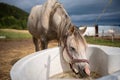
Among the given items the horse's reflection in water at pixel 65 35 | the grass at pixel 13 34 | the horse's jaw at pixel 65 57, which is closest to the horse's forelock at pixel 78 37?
the horse's reflection in water at pixel 65 35

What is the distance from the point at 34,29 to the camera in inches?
87.7

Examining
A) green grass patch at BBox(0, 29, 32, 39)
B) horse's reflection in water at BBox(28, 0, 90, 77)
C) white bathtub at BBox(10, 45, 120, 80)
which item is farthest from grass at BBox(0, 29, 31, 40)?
white bathtub at BBox(10, 45, 120, 80)

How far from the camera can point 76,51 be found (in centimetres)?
127

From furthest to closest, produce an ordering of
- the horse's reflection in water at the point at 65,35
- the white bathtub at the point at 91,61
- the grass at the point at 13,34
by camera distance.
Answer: the grass at the point at 13,34 → the horse's reflection in water at the point at 65,35 → the white bathtub at the point at 91,61

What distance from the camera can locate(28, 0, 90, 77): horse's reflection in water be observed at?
1.24 metres

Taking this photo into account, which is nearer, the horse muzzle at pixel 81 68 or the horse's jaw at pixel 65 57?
the horse muzzle at pixel 81 68

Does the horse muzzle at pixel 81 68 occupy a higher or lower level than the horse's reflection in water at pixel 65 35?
lower

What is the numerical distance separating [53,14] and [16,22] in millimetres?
4394

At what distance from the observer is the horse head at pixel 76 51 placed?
3.94 feet

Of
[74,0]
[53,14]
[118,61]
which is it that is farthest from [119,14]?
[118,61]

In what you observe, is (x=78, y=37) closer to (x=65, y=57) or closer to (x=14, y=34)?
(x=65, y=57)

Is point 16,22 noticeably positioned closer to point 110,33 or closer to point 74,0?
point 74,0

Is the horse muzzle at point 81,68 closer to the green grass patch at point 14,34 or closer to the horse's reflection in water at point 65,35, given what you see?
the horse's reflection in water at point 65,35

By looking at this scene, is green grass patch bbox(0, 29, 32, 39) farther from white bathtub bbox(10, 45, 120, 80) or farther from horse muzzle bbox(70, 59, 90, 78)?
horse muzzle bbox(70, 59, 90, 78)
